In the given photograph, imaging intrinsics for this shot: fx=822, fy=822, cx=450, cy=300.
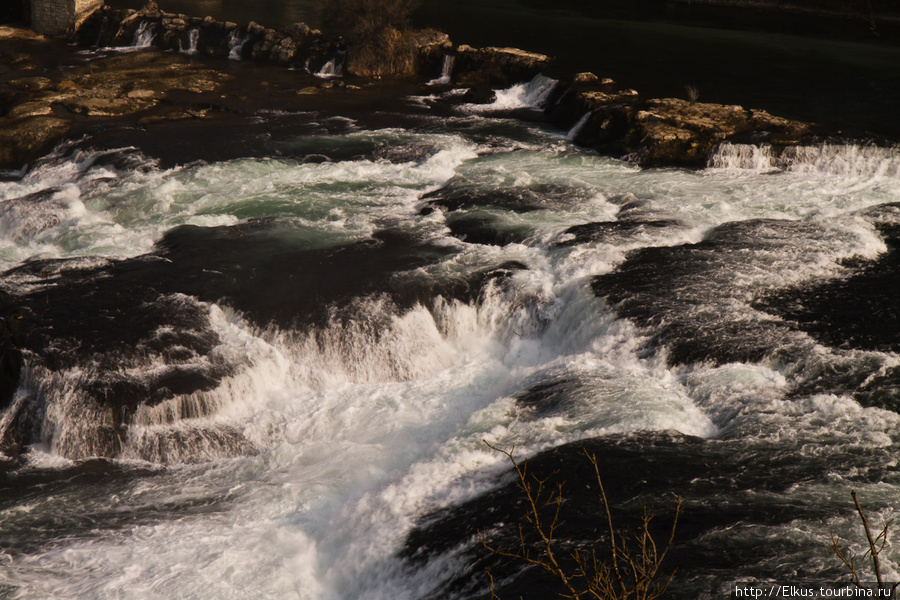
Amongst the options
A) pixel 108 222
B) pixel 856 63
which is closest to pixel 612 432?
pixel 108 222

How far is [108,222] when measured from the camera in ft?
50.5

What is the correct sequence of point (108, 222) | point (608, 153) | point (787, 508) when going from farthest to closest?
point (608, 153) < point (108, 222) < point (787, 508)

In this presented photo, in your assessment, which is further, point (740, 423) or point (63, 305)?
point (63, 305)

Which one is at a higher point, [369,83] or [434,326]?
[369,83]

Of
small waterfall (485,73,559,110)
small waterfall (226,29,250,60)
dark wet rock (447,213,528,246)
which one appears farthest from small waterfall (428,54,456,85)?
dark wet rock (447,213,528,246)

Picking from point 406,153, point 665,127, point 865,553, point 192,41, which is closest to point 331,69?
point 192,41

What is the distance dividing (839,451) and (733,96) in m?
15.6

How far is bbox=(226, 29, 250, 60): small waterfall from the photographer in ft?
90.0

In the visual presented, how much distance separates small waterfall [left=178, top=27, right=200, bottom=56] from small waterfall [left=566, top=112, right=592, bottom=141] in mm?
14369

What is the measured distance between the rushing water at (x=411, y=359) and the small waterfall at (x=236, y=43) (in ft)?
37.5

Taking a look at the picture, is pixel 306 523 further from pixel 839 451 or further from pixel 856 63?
pixel 856 63

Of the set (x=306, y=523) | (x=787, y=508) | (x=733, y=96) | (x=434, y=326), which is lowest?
(x=306, y=523)

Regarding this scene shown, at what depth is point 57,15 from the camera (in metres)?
28.9

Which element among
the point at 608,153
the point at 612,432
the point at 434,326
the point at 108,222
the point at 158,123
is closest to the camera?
the point at 612,432
